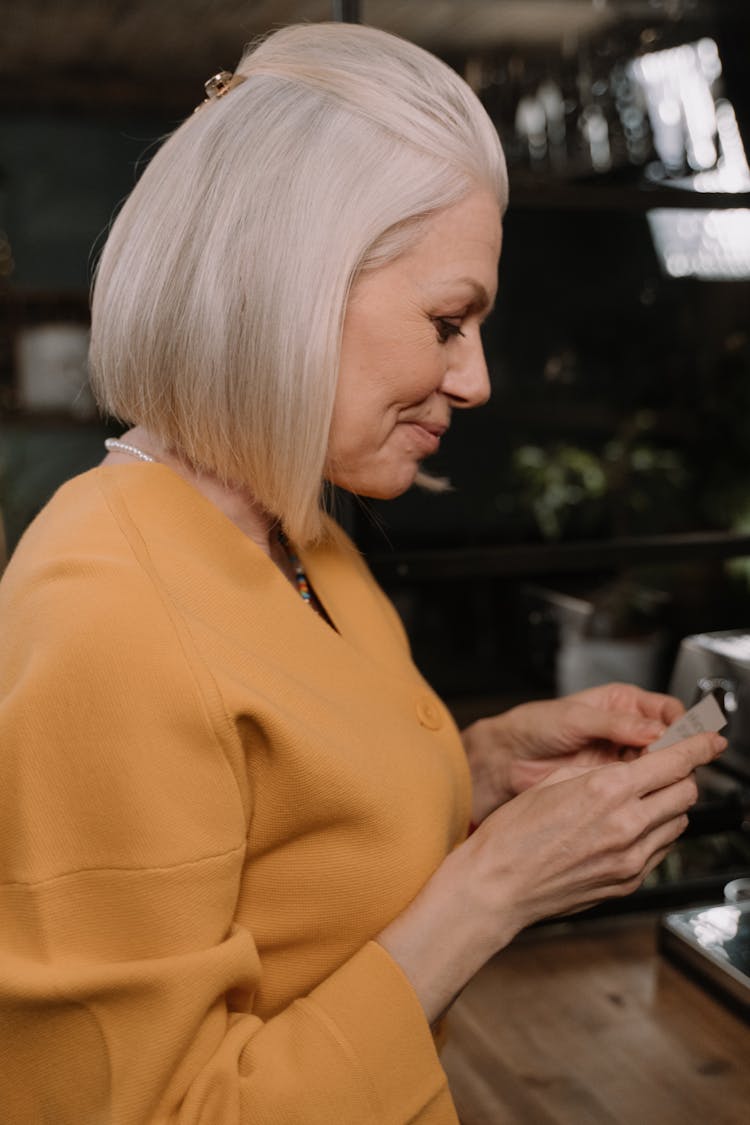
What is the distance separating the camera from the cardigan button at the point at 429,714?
1.17 meters

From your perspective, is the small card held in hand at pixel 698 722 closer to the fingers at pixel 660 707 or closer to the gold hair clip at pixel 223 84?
the fingers at pixel 660 707

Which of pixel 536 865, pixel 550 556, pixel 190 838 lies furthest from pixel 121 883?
pixel 550 556

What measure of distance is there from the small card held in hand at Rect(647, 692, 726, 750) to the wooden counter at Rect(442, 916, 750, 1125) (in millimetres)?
412

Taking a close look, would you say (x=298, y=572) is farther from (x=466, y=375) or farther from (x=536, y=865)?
(x=536, y=865)

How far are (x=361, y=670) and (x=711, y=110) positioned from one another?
1.43 meters

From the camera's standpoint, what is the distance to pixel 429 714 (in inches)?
46.6

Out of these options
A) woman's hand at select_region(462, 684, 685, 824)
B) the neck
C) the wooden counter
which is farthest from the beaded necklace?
the wooden counter

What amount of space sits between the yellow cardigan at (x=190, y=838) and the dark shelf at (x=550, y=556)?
0.76 meters

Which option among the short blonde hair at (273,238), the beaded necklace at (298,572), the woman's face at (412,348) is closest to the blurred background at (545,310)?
the beaded necklace at (298,572)

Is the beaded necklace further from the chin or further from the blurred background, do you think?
the blurred background

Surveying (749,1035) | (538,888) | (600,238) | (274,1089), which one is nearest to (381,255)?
(538,888)

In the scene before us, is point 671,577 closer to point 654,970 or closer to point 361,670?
point 654,970

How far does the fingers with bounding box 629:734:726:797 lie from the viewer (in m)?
1.03

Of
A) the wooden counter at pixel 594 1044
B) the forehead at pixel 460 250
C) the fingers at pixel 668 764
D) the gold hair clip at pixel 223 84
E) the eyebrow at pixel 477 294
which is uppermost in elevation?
the gold hair clip at pixel 223 84
